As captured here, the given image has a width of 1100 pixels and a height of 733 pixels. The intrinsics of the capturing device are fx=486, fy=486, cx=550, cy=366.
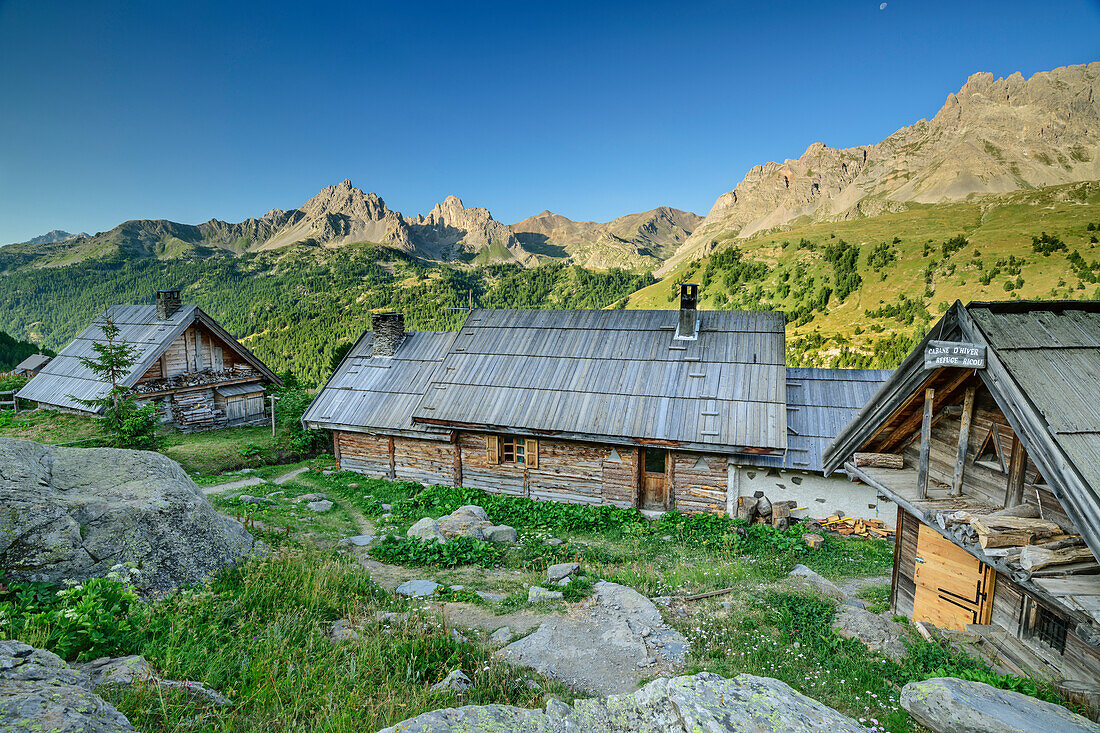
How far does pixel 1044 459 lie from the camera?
462 centimetres

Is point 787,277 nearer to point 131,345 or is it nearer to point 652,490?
point 652,490

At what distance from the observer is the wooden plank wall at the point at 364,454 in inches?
776

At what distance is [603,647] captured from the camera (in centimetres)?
708

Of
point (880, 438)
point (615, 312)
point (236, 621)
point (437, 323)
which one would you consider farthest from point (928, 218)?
point (236, 621)

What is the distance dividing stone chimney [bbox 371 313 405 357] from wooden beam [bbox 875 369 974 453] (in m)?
19.0

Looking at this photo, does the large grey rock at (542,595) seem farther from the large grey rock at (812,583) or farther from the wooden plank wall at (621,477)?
the wooden plank wall at (621,477)

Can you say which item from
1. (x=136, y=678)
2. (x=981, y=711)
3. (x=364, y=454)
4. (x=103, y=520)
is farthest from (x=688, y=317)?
(x=136, y=678)

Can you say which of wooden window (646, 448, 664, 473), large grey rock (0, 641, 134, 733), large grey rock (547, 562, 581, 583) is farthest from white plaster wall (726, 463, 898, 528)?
large grey rock (0, 641, 134, 733)

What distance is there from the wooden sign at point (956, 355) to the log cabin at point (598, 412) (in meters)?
8.93

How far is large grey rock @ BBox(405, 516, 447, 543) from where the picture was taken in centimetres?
1180

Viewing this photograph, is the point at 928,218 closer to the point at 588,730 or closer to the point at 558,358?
the point at 558,358

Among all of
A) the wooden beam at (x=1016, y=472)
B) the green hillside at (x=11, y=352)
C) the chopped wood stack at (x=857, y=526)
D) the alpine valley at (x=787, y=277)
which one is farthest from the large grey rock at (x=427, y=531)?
the green hillside at (x=11, y=352)

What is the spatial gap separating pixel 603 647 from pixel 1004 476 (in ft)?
18.7

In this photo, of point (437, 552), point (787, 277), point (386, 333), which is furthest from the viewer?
point (787, 277)
